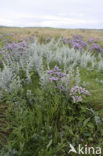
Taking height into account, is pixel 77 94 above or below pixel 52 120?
above

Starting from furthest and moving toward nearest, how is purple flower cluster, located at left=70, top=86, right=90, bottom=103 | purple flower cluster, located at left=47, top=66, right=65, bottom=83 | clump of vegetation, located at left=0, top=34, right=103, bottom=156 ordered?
purple flower cluster, located at left=47, top=66, right=65, bottom=83 → purple flower cluster, located at left=70, top=86, right=90, bottom=103 → clump of vegetation, located at left=0, top=34, right=103, bottom=156

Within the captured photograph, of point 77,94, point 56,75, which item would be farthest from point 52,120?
point 56,75

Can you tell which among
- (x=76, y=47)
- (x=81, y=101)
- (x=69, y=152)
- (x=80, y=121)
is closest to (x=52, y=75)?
(x=81, y=101)

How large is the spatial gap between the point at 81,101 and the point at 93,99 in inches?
12.9

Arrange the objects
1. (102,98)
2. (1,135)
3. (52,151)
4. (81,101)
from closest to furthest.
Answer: (52,151) < (1,135) < (81,101) < (102,98)

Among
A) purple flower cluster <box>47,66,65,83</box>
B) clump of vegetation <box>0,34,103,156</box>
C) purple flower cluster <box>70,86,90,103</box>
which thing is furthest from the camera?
purple flower cluster <box>47,66,65,83</box>

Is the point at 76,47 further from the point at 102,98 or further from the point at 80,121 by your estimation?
the point at 80,121

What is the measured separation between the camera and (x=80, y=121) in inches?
97.1

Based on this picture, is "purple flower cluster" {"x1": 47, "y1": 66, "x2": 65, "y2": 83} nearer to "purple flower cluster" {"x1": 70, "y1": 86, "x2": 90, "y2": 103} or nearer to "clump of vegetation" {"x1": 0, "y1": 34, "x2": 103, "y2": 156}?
"clump of vegetation" {"x1": 0, "y1": 34, "x2": 103, "y2": 156}
